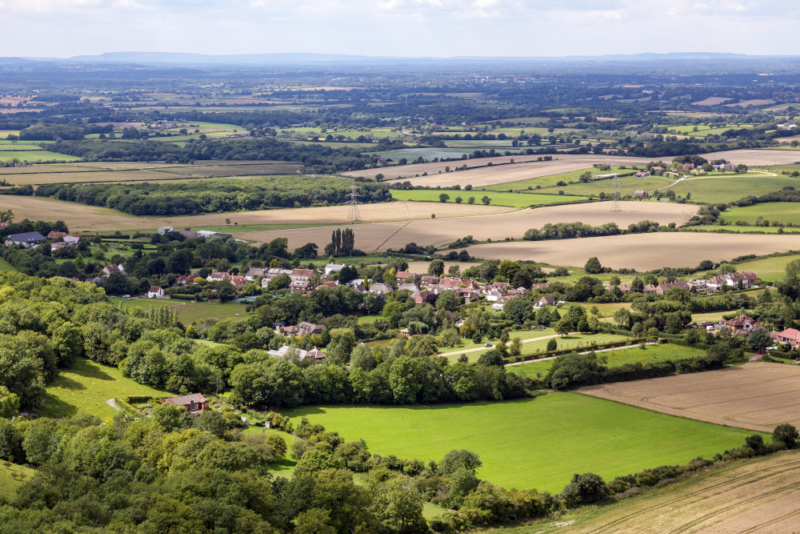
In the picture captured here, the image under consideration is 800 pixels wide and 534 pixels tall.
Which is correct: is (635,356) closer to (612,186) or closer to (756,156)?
(612,186)

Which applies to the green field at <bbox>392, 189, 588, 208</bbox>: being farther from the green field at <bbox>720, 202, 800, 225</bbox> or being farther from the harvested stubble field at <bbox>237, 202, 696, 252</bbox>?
the green field at <bbox>720, 202, 800, 225</bbox>

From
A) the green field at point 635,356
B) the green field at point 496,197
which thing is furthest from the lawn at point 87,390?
the green field at point 496,197

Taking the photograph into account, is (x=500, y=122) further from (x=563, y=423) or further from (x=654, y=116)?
(x=563, y=423)

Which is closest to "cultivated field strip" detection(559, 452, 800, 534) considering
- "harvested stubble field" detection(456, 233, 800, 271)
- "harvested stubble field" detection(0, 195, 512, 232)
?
"harvested stubble field" detection(456, 233, 800, 271)

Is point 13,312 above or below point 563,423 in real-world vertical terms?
above

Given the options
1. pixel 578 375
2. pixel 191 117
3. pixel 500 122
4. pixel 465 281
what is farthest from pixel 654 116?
pixel 578 375

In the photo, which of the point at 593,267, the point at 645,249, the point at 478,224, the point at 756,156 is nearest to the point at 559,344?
the point at 593,267
